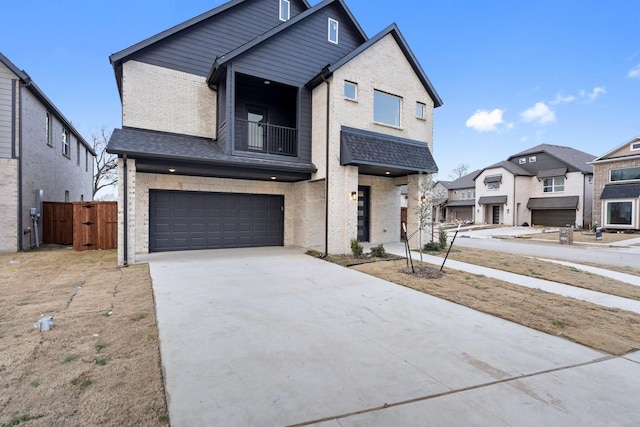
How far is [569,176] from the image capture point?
29234mm

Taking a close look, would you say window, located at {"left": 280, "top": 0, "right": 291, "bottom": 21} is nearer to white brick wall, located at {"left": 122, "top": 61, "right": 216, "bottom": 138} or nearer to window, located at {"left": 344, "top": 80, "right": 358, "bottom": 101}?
white brick wall, located at {"left": 122, "top": 61, "right": 216, "bottom": 138}

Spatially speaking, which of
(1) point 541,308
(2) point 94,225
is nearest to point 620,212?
(1) point 541,308

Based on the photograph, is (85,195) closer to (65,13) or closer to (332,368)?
(65,13)

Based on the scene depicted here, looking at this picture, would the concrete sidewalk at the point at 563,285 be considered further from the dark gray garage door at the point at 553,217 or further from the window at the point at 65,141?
the dark gray garage door at the point at 553,217

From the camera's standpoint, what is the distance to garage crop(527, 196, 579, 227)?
28734mm

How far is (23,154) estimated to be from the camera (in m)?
11.8

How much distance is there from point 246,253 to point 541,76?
2552 cm

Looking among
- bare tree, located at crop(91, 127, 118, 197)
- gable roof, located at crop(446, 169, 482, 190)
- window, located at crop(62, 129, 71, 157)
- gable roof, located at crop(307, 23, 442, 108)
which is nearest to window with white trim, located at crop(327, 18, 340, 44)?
gable roof, located at crop(307, 23, 442, 108)

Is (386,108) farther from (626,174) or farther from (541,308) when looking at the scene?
(626,174)

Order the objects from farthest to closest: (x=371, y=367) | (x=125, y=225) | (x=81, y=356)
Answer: (x=125, y=225) < (x=81, y=356) < (x=371, y=367)

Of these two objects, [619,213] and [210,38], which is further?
[619,213]

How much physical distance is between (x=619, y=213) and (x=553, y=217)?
628cm

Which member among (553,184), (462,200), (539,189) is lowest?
(462,200)

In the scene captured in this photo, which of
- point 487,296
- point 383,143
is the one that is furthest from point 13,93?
point 487,296
